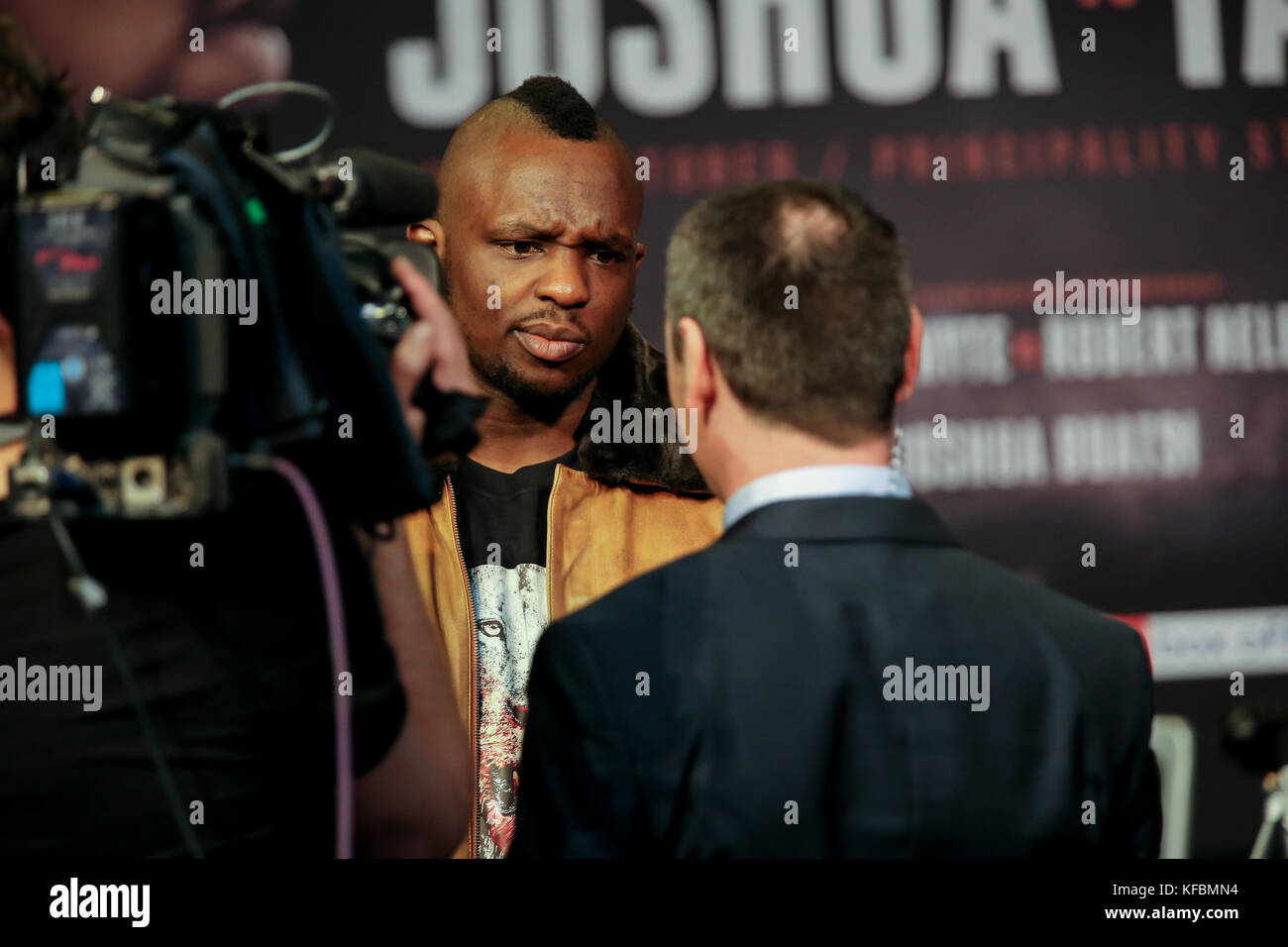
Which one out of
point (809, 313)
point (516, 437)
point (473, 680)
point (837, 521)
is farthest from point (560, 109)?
point (837, 521)

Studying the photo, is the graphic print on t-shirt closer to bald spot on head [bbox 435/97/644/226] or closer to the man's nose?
the man's nose

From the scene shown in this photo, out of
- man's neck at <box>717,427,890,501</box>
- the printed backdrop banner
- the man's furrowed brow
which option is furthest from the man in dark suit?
the printed backdrop banner

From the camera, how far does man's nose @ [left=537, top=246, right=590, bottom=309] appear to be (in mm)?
1864

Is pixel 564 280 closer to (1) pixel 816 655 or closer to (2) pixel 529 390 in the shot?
(2) pixel 529 390

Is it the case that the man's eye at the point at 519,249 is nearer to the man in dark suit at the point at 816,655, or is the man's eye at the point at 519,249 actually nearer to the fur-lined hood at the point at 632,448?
the fur-lined hood at the point at 632,448

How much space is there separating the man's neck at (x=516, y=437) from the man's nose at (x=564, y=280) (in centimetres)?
15

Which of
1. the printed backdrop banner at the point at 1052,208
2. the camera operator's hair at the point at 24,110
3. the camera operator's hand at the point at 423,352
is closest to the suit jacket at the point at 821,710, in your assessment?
the camera operator's hand at the point at 423,352

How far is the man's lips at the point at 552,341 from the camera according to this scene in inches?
74.0

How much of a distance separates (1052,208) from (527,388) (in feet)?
5.19

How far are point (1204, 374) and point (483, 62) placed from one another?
1.69 m

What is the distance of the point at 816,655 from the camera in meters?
1.11

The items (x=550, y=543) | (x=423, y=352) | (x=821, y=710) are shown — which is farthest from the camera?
(x=550, y=543)

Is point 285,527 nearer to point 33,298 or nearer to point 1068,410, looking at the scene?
point 33,298

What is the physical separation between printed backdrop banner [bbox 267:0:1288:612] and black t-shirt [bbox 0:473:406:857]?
191 centimetres
